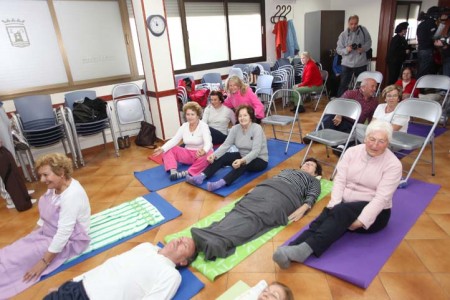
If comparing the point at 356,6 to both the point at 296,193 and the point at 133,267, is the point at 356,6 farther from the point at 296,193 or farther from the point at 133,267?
the point at 133,267

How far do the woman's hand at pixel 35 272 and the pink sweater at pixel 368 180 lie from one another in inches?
84.5

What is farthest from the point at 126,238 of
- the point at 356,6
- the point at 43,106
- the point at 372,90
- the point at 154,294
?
the point at 356,6

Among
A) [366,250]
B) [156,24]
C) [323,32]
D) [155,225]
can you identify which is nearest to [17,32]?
[156,24]

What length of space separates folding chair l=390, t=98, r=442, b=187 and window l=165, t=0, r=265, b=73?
4.02 metres

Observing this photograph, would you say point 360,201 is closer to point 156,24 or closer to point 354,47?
point 156,24

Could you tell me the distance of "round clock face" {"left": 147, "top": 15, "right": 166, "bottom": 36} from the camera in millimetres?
4199

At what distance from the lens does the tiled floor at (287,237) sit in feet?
5.89

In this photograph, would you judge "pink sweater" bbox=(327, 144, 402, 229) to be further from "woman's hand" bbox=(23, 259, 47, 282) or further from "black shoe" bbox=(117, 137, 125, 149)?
"black shoe" bbox=(117, 137, 125, 149)

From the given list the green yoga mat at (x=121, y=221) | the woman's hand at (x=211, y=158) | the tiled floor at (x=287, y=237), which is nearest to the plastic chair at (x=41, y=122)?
the tiled floor at (x=287, y=237)

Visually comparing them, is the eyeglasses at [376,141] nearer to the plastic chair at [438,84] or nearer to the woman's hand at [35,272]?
the woman's hand at [35,272]

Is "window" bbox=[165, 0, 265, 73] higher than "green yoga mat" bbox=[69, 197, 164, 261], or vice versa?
"window" bbox=[165, 0, 265, 73]

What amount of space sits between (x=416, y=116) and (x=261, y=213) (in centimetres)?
209

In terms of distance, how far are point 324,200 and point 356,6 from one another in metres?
6.38

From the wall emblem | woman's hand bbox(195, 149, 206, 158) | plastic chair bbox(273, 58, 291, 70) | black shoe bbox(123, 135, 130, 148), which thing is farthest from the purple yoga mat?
plastic chair bbox(273, 58, 291, 70)
